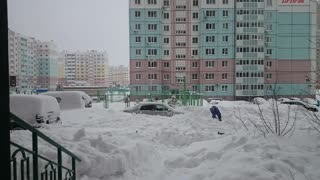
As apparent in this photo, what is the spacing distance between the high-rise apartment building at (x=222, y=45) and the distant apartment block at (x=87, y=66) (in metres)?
16.1

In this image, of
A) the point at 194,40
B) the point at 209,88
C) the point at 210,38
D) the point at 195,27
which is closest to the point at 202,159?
the point at 209,88

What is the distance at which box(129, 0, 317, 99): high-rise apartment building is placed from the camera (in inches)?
1802

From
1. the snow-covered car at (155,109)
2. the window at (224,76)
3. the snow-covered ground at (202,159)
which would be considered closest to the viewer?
the snow-covered ground at (202,159)

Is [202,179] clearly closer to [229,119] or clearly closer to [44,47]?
[229,119]

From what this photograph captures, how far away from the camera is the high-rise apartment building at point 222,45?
45.8 m

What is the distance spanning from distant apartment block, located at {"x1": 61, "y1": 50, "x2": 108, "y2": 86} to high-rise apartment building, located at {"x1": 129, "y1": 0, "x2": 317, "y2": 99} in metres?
16.1

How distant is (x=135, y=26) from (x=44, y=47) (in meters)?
13.1

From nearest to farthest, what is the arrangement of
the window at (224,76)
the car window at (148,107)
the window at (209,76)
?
the car window at (148,107)
the window at (224,76)
the window at (209,76)

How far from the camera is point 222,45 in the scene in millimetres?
46312

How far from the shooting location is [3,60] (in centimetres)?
195

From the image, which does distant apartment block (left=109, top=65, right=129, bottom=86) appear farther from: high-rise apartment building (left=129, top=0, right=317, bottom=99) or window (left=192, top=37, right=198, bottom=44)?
window (left=192, top=37, right=198, bottom=44)

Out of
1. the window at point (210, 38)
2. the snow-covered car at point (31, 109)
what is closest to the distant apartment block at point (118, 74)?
the window at point (210, 38)

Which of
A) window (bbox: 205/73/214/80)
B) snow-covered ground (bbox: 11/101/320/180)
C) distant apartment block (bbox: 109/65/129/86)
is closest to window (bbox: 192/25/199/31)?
window (bbox: 205/73/214/80)

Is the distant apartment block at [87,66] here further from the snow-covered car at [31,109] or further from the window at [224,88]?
the snow-covered car at [31,109]
